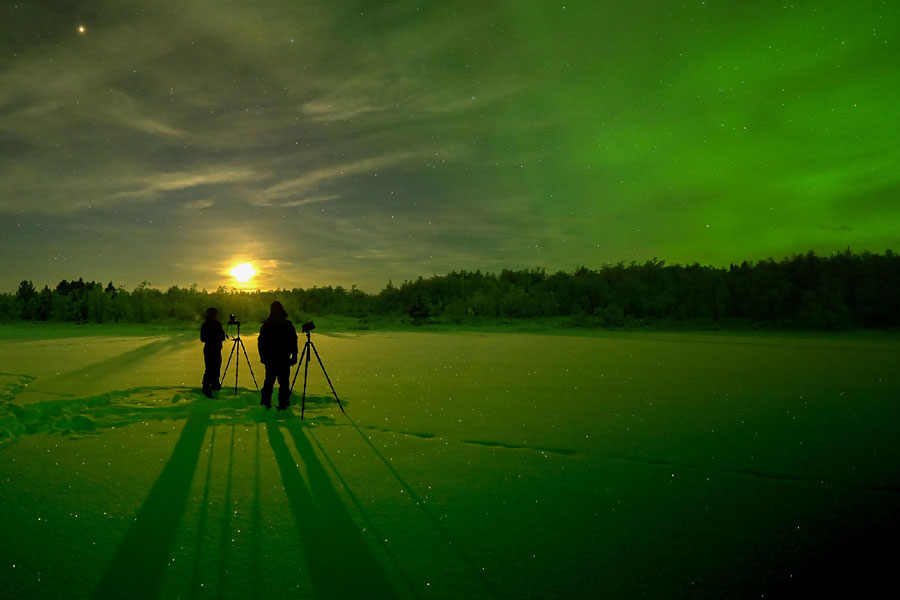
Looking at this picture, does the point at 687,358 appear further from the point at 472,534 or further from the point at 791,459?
the point at 472,534

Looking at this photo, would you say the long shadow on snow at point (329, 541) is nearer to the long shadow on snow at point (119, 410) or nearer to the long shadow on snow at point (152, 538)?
the long shadow on snow at point (152, 538)

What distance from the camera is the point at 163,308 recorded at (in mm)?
48500

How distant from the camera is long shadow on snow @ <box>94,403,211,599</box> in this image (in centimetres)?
330

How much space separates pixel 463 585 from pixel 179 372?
42.1 ft

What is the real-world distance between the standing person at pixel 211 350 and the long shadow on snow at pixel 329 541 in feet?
16.9

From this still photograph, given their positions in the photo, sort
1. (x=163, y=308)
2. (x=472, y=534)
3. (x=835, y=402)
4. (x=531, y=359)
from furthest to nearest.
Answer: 1. (x=163, y=308)
2. (x=531, y=359)
3. (x=835, y=402)
4. (x=472, y=534)

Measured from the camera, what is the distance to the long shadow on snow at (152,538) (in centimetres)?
330

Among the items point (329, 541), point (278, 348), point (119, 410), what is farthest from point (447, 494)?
point (119, 410)

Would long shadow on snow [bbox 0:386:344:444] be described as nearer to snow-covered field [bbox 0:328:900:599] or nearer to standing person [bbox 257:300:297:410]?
snow-covered field [bbox 0:328:900:599]

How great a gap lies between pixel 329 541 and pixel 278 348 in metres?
5.27

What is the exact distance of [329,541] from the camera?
393 centimetres

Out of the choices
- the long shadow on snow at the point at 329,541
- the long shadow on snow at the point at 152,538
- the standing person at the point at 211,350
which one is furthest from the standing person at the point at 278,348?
the long shadow on snow at the point at 329,541

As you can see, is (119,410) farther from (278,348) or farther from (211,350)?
(278,348)

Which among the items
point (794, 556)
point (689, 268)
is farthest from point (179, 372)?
point (689, 268)
